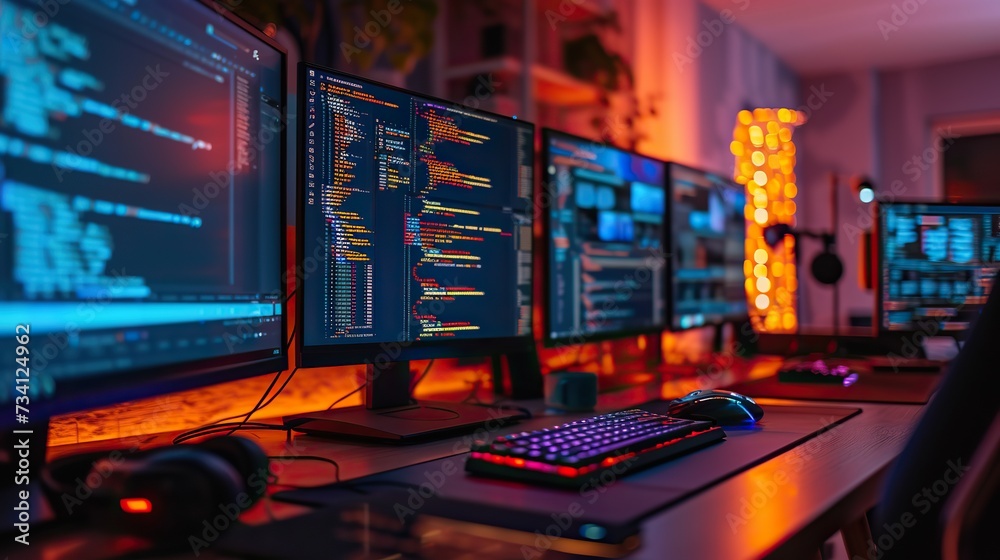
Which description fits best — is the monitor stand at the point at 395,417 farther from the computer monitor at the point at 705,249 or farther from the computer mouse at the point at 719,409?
the computer monitor at the point at 705,249

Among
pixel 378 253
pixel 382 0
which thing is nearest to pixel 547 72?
pixel 382 0

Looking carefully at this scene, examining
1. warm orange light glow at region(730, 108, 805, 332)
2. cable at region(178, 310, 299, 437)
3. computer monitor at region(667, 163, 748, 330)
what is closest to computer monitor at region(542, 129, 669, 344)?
computer monitor at region(667, 163, 748, 330)

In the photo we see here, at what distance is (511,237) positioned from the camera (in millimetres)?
1291

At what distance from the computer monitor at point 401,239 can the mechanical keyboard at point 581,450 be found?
22 centimetres

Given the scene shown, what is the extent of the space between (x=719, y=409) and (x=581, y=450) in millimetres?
396

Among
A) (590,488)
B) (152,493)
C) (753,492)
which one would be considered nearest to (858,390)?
(753,492)

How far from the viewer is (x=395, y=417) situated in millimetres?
1075

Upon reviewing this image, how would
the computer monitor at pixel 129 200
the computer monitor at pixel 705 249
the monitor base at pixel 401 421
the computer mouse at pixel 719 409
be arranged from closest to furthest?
the computer monitor at pixel 129 200 < the monitor base at pixel 401 421 < the computer mouse at pixel 719 409 < the computer monitor at pixel 705 249

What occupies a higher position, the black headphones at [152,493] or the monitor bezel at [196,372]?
the monitor bezel at [196,372]

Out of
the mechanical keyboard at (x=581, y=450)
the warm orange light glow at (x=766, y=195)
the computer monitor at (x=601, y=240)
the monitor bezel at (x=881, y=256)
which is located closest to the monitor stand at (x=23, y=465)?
the mechanical keyboard at (x=581, y=450)

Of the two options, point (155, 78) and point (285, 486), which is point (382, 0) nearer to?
point (155, 78)

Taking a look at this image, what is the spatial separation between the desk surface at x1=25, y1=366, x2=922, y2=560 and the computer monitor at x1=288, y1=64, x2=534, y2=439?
9 cm

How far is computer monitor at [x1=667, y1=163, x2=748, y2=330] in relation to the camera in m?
1.91

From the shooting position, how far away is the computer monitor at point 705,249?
191cm
